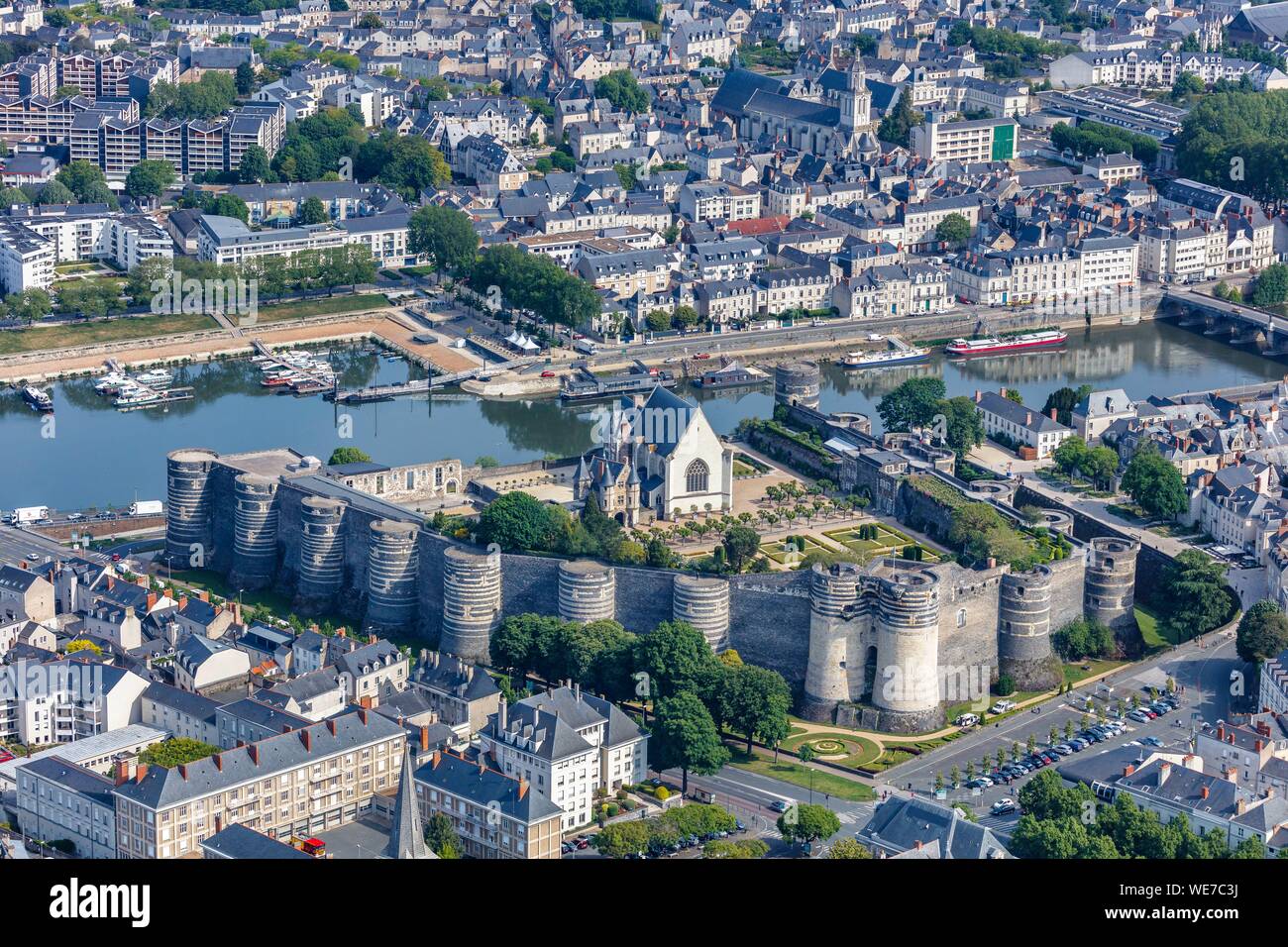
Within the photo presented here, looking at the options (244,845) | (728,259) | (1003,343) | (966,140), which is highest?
(966,140)

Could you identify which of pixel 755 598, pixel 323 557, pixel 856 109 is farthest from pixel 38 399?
pixel 856 109

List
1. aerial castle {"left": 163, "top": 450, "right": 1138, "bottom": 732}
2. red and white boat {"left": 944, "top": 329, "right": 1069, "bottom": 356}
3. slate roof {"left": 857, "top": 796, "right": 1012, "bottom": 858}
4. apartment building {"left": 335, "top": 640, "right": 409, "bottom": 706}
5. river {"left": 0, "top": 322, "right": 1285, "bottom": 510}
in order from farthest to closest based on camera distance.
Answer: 1. red and white boat {"left": 944, "top": 329, "right": 1069, "bottom": 356}
2. river {"left": 0, "top": 322, "right": 1285, "bottom": 510}
3. aerial castle {"left": 163, "top": 450, "right": 1138, "bottom": 732}
4. apartment building {"left": 335, "top": 640, "right": 409, "bottom": 706}
5. slate roof {"left": 857, "top": 796, "right": 1012, "bottom": 858}

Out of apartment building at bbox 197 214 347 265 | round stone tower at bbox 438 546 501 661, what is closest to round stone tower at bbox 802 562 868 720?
round stone tower at bbox 438 546 501 661

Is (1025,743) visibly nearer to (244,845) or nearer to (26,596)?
(244,845)

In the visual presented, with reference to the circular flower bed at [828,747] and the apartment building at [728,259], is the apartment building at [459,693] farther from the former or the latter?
the apartment building at [728,259]

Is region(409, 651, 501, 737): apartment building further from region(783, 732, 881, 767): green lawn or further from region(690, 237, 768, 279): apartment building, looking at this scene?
region(690, 237, 768, 279): apartment building

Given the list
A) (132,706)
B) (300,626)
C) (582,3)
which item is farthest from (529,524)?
(582,3)
